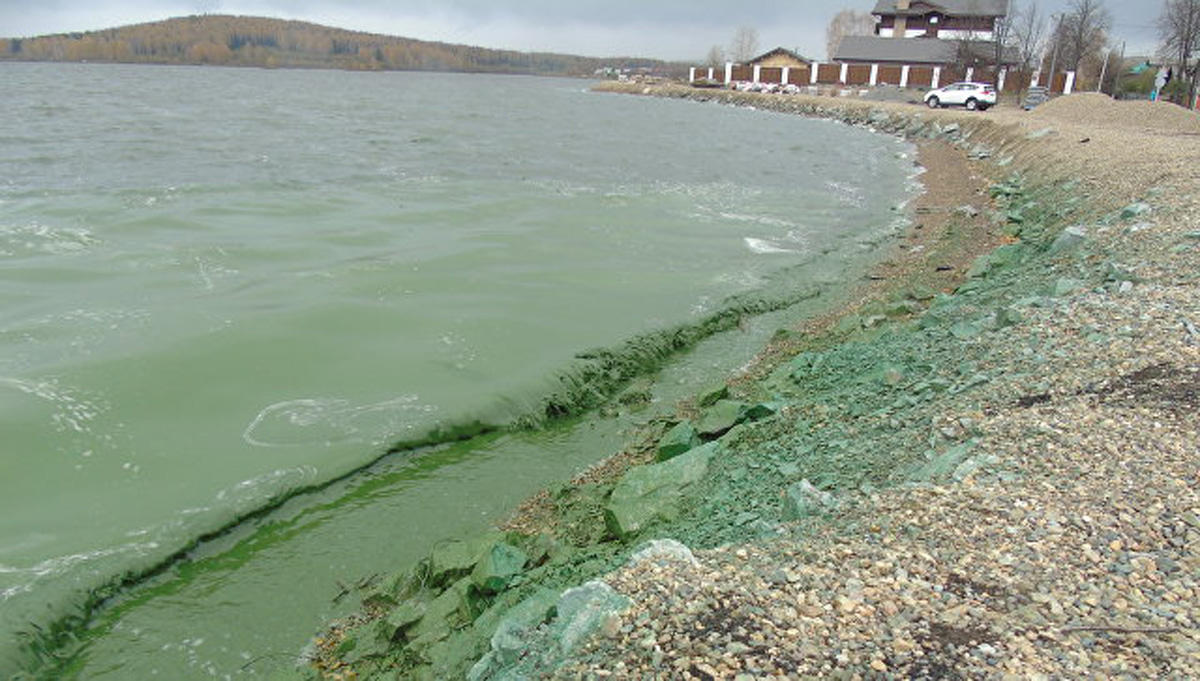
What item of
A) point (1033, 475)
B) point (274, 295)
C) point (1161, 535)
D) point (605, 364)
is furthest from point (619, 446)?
point (274, 295)

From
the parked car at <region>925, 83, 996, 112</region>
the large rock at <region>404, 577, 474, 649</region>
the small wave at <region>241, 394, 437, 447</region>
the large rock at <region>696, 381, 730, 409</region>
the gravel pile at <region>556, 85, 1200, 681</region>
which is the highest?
the parked car at <region>925, 83, 996, 112</region>

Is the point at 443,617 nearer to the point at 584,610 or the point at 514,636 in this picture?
the point at 514,636

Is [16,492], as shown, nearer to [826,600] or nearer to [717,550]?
[717,550]

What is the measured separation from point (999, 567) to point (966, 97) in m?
52.8

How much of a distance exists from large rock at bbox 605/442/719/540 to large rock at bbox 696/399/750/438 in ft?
1.82

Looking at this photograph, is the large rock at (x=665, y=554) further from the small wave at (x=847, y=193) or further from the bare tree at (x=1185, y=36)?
the bare tree at (x=1185, y=36)

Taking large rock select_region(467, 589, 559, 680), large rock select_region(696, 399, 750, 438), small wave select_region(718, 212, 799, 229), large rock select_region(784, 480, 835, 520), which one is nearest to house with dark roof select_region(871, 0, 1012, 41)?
small wave select_region(718, 212, 799, 229)

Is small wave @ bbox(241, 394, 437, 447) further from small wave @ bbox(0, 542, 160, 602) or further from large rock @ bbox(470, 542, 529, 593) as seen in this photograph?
large rock @ bbox(470, 542, 529, 593)

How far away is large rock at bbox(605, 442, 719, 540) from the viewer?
5191 millimetres

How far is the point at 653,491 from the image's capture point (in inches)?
218

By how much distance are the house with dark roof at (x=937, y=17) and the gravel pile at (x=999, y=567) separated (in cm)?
9150

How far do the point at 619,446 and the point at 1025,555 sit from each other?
4.29 metres

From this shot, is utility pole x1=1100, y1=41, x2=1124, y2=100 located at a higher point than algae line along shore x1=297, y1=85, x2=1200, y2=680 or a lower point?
higher

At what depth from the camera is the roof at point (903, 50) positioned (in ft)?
244
